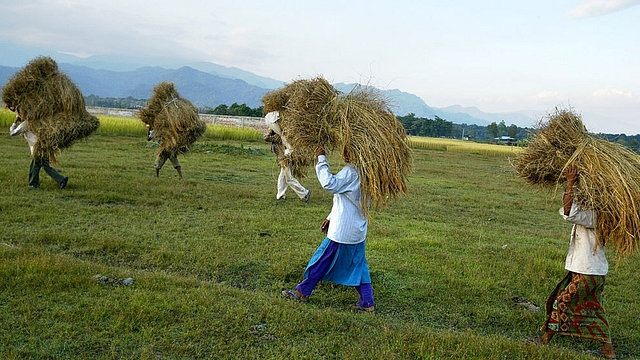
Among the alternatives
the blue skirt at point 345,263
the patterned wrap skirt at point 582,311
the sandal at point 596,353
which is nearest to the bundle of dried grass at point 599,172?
the patterned wrap skirt at point 582,311

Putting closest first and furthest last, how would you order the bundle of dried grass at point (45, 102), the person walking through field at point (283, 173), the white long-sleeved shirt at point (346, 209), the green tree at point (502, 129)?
the white long-sleeved shirt at point (346, 209), the bundle of dried grass at point (45, 102), the person walking through field at point (283, 173), the green tree at point (502, 129)

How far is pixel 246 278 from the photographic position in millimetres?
6109

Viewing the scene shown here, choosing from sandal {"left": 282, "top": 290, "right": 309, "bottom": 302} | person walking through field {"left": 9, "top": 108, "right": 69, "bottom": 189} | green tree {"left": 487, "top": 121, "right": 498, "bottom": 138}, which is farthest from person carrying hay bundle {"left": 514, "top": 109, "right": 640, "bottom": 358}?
green tree {"left": 487, "top": 121, "right": 498, "bottom": 138}

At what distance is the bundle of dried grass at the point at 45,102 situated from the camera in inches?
391

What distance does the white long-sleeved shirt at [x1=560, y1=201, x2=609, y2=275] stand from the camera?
15.7 ft

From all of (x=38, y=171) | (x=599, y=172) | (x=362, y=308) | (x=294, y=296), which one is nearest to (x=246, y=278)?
(x=294, y=296)

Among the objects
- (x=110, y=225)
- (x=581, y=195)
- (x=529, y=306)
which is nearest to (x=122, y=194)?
(x=110, y=225)

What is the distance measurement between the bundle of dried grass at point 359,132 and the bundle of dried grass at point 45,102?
6234 mm

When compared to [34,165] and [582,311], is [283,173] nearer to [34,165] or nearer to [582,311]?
[34,165]

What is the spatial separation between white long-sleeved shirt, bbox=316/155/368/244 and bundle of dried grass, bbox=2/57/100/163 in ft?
22.7

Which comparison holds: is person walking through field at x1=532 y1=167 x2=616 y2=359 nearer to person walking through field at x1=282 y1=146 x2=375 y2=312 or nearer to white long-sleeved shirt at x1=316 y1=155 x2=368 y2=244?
person walking through field at x1=282 y1=146 x2=375 y2=312

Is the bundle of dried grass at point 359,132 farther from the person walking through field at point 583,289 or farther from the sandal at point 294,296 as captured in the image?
the person walking through field at point 583,289

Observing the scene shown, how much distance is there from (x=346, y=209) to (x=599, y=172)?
92.3 inches

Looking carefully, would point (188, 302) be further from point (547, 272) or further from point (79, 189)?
point (79, 189)
